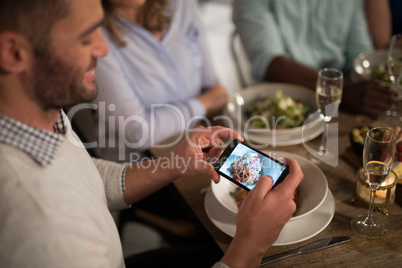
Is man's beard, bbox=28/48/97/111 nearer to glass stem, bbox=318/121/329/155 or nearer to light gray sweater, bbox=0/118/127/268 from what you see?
light gray sweater, bbox=0/118/127/268

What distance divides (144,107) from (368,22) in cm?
125

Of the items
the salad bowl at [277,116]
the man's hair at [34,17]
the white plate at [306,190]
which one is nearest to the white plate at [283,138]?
the salad bowl at [277,116]

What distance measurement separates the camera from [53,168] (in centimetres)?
76

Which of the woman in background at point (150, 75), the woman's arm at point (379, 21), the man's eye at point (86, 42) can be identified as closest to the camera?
the man's eye at point (86, 42)

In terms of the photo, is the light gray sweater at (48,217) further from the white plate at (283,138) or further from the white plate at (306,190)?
the white plate at (283,138)

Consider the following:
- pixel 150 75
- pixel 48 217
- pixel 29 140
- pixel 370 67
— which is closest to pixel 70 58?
pixel 29 140

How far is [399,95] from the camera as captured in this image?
1.38 meters

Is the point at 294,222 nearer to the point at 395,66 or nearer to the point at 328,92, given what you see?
the point at 328,92

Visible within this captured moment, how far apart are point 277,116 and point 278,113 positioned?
0.01 meters

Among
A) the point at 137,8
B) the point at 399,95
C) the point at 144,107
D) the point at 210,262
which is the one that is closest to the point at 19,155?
the point at 210,262

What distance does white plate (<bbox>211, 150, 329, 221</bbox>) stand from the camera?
0.96 metres

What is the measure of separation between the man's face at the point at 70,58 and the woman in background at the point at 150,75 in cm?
71

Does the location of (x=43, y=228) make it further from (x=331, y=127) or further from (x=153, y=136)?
(x=331, y=127)

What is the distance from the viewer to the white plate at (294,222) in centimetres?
91
